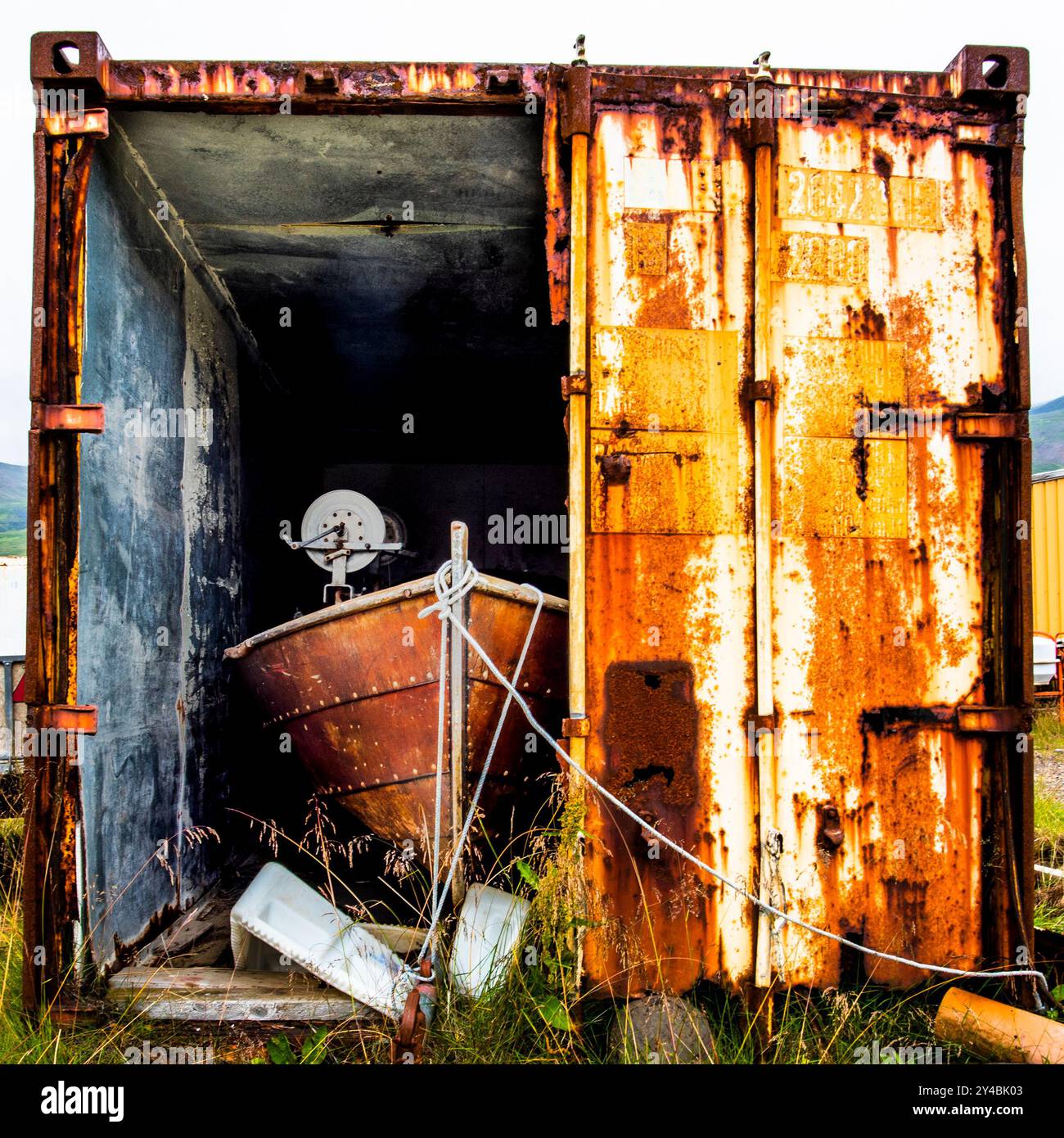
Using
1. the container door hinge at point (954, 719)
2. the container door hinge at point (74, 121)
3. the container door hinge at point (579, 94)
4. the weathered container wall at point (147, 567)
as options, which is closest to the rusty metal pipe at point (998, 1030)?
the container door hinge at point (954, 719)

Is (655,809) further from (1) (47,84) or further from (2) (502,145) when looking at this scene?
(1) (47,84)

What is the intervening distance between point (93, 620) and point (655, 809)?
2213 mm

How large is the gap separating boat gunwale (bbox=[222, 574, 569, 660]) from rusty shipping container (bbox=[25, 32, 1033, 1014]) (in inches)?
35.3

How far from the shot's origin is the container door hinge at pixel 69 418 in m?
2.79

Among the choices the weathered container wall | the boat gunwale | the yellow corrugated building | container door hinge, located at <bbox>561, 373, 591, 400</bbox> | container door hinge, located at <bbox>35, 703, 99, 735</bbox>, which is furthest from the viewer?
the yellow corrugated building

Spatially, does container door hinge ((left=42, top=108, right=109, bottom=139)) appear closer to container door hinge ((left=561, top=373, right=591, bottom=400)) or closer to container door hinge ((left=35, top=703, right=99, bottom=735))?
container door hinge ((left=561, top=373, right=591, bottom=400))

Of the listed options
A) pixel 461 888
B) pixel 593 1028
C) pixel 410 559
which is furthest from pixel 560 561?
pixel 593 1028

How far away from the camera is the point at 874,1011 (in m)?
2.70

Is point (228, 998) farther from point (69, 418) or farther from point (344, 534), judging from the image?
point (344, 534)

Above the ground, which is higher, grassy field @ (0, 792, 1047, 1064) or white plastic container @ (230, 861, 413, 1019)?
white plastic container @ (230, 861, 413, 1019)

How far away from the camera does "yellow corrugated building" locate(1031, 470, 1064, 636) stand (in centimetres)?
1260

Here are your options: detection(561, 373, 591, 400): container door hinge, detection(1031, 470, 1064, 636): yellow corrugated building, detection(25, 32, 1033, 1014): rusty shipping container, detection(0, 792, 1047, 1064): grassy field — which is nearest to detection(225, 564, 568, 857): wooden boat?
detection(0, 792, 1047, 1064): grassy field

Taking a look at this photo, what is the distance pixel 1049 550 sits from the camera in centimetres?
1280
